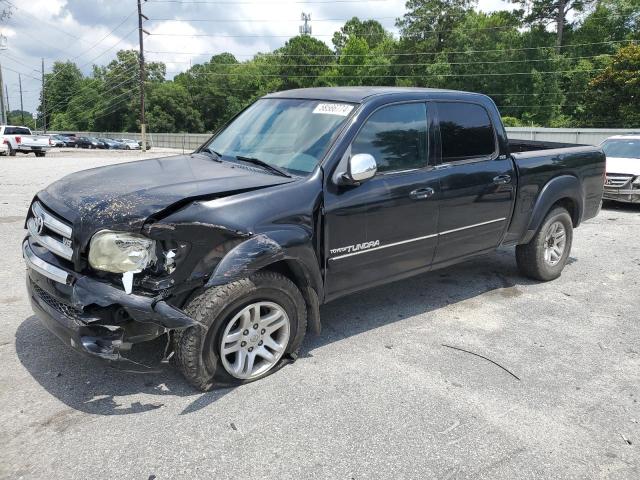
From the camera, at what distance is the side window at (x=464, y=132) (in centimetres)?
466

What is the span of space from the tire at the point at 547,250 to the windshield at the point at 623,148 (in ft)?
22.8

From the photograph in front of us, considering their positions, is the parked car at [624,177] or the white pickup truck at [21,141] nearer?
the parked car at [624,177]

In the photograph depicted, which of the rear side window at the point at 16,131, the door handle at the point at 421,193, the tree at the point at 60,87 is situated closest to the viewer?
the door handle at the point at 421,193

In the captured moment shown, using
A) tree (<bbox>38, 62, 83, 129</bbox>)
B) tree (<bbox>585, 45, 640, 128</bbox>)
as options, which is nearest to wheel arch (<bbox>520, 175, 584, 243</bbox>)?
tree (<bbox>585, 45, 640, 128</bbox>)

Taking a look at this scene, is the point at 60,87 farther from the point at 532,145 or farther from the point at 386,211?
the point at 386,211

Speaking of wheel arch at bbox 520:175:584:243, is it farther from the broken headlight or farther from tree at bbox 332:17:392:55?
tree at bbox 332:17:392:55

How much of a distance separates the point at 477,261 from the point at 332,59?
3233 inches

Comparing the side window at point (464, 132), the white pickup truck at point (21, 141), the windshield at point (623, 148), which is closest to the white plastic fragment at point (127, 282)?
the side window at point (464, 132)

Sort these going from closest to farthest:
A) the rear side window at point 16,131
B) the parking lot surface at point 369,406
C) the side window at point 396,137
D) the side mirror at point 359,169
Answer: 1. the parking lot surface at point 369,406
2. the side mirror at point 359,169
3. the side window at point 396,137
4. the rear side window at point 16,131

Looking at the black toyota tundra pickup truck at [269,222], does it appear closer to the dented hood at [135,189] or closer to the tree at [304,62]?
the dented hood at [135,189]

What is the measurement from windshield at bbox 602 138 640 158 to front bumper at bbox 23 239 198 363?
11549 millimetres

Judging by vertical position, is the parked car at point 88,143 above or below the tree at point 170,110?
below

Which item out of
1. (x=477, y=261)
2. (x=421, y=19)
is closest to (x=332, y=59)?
(x=421, y=19)

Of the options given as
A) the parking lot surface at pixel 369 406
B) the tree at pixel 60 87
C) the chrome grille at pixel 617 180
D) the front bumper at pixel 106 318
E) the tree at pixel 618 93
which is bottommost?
the parking lot surface at pixel 369 406
